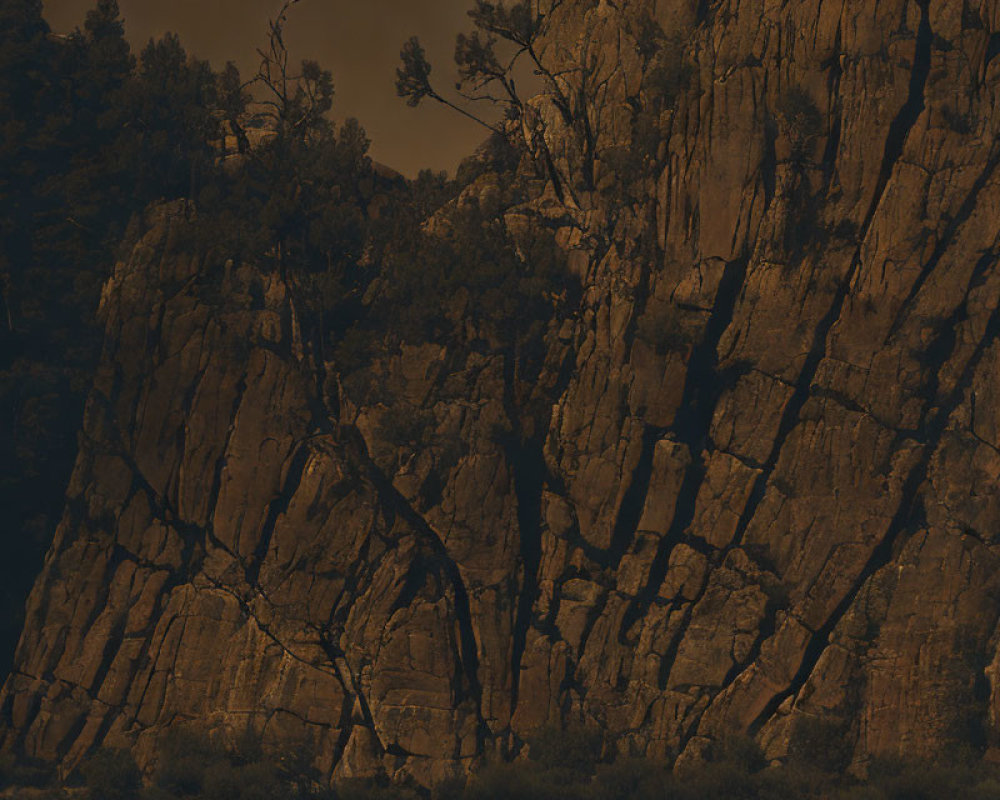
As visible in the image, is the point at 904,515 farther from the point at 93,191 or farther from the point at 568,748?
the point at 93,191

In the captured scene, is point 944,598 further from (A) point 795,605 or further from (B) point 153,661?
(B) point 153,661

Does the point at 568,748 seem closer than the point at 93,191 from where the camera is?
Yes

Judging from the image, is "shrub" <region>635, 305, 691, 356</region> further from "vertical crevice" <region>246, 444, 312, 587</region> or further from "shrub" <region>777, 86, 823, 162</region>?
"vertical crevice" <region>246, 444, 312, 587</region>

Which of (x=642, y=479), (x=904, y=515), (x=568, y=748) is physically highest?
(x=642, y=479)

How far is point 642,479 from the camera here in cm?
4159

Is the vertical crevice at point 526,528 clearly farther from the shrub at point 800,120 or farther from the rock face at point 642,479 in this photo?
the shrub at point 800,120

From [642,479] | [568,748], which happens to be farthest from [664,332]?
[568,748]

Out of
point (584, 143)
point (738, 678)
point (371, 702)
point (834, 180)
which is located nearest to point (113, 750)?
point (371, 702)

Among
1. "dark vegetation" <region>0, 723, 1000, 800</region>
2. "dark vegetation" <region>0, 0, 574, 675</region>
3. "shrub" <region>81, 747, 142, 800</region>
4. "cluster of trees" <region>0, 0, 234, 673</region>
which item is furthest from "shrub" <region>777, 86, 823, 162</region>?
"shrub" <region>81, 747, 142, 800</region>

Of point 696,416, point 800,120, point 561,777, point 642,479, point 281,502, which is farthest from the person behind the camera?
point 281,502

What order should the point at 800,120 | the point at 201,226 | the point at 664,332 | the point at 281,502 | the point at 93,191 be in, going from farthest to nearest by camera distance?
the point at 93,191, the point at 201,226, the point at 281,502, the point at 664,332, the point at 800,120

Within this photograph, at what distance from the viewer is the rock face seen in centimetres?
3862

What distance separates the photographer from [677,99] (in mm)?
41906

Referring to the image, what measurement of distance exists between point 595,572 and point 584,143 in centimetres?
1426
